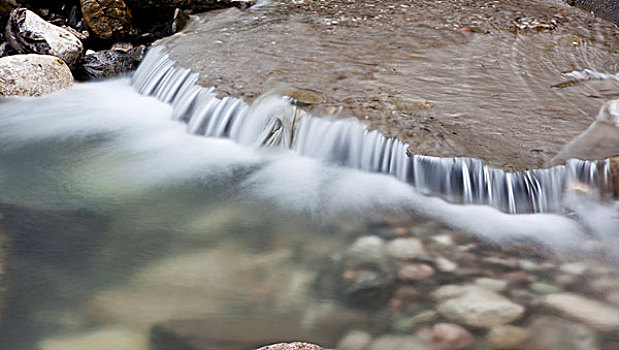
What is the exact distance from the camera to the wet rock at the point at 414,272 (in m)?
3.19

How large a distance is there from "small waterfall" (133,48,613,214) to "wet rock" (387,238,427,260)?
65 centimetres

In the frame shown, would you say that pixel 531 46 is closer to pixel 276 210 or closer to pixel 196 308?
pixel 276 210

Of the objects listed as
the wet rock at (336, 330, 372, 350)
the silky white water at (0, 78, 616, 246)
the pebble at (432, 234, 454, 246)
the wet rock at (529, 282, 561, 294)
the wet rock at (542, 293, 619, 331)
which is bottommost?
the wet rock at (336, 330, 372, 350)

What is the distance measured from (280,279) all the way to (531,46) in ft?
15.1

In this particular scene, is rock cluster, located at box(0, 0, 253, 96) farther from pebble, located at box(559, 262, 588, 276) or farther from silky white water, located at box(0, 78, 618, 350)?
pebble, located at box(559, 262, 588, 276)

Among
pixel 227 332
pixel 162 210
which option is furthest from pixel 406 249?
pixel 162 210

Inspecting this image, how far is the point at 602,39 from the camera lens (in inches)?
260

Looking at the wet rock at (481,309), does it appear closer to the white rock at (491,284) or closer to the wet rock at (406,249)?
the white rock at (491,284)

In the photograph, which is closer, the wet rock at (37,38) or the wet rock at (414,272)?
the wet rock at (414,272)

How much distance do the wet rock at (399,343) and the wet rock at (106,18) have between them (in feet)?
19.8

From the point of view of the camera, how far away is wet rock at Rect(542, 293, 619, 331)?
2.81 metres

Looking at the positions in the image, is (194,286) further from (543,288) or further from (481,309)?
(543,288)

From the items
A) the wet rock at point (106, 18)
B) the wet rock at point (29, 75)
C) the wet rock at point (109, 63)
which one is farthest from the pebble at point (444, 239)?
the wet rock at point (106, 18)

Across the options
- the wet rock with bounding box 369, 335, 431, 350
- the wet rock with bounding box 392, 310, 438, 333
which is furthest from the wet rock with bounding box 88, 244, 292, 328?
the wet rock with bounding box 392, 310, 438, 333
